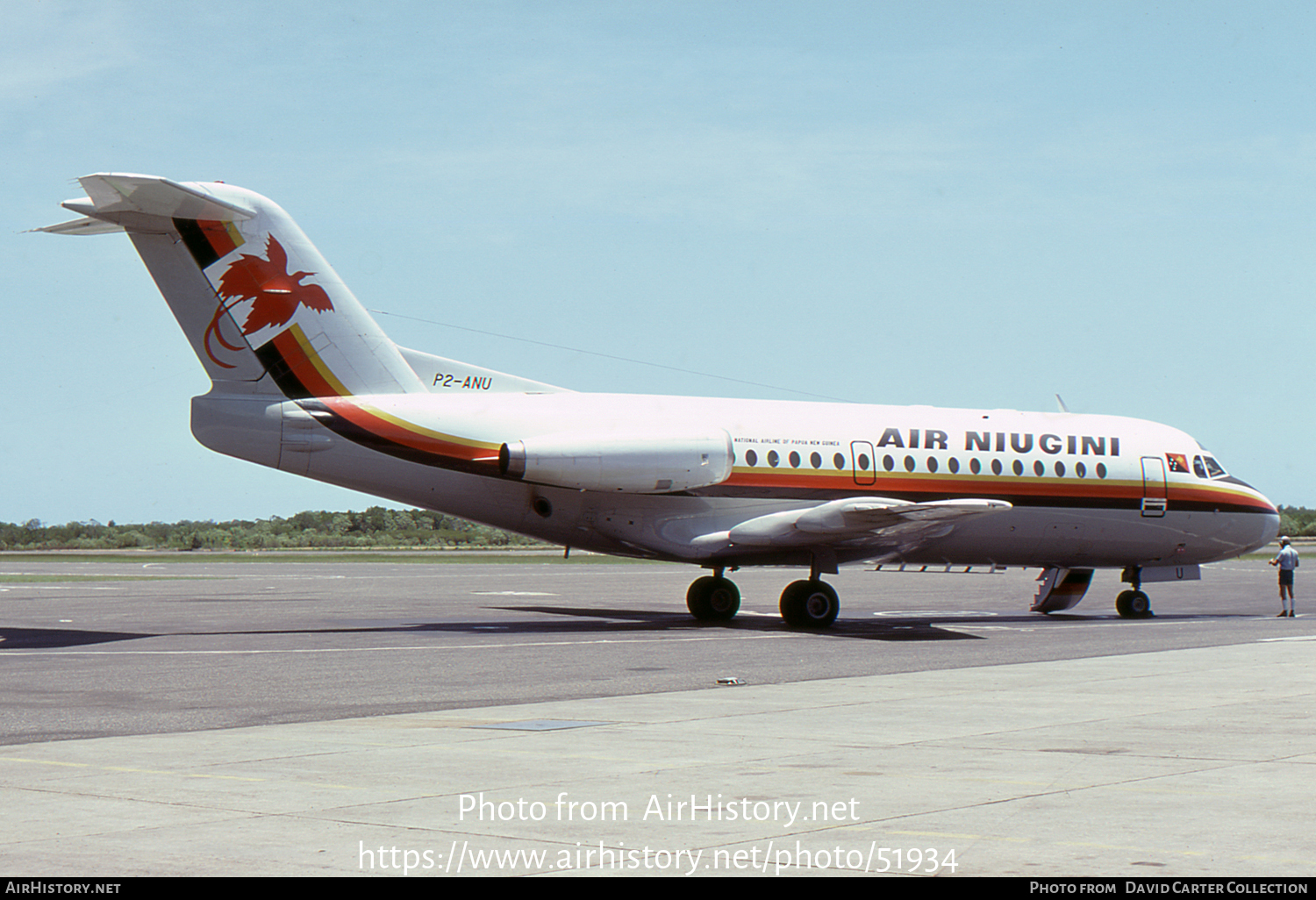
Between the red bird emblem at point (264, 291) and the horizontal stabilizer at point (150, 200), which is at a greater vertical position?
the horizontal stabilizer at point (150, 200)

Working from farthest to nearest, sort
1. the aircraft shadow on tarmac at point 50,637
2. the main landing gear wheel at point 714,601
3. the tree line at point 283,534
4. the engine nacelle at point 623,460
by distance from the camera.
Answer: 1. the tree line at point 283,534
2. the main landing gear wheel at point 714,601
3. the engine nacelle at point 623,460
4. the aircraft shadow on tarmac at point 50,637

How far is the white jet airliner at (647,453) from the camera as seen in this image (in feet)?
74.0

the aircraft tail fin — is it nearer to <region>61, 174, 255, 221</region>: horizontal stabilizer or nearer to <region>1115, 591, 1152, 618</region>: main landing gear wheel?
<region>61, 174, 255, 221</region>: horizontal stabilizer

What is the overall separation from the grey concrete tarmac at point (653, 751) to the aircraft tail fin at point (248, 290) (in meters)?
4.42

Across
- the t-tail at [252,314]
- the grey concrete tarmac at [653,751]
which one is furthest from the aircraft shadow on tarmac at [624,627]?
the t-tail at [252,314]

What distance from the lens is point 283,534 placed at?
124438mm

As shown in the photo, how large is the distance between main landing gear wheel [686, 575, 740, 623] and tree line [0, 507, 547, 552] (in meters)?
70.1

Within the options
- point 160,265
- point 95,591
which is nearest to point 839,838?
point 160,265

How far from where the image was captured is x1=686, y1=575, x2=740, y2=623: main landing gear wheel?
27062 mm

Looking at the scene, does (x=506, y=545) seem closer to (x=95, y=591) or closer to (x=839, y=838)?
(x=95, y=591)

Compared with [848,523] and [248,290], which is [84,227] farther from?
[848,523]

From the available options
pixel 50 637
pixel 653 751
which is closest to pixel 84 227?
pixel 50 637

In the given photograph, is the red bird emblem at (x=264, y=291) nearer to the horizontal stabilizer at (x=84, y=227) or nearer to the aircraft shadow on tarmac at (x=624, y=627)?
the horizontal stabilizer at (x=84, y=227)

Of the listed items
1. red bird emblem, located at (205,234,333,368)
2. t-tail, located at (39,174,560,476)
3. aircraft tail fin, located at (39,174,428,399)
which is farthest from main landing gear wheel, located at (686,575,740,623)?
red bird emblem, located at (205,234,333,368)
